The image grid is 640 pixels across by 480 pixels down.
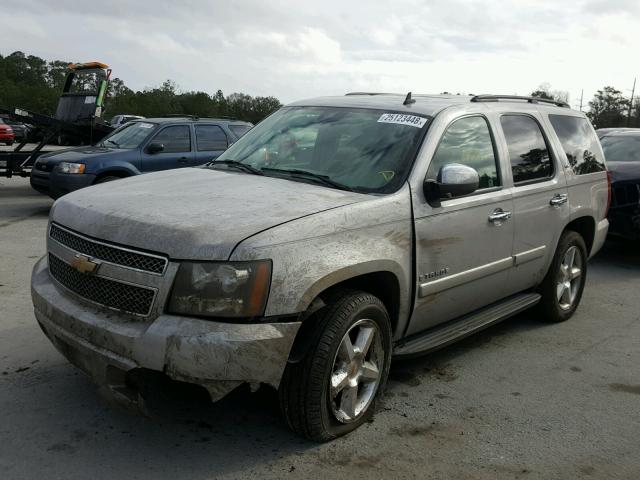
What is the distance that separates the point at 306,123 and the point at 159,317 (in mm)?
2108

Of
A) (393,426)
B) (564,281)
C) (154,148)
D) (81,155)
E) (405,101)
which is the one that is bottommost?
(393,426)

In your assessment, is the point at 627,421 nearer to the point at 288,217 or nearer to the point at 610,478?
the point at 610,478

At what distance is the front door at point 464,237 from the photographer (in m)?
3.83

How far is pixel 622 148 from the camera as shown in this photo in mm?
9375

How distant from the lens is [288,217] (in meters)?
3.16

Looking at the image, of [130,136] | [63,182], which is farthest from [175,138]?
[63,182]

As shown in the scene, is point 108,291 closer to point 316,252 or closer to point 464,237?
point 316,252

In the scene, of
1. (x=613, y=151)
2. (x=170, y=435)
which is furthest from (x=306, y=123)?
(x=613, y=151)

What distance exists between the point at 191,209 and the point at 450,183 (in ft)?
4.93

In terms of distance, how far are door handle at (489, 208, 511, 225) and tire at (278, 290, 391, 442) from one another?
123 centimetres

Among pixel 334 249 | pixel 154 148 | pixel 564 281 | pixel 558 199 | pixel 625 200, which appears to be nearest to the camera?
pixel 334 249

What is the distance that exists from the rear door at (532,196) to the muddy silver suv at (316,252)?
0.06 ft

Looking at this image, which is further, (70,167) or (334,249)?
(70,167)

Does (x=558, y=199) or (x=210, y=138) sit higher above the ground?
(x=210, y=138)
